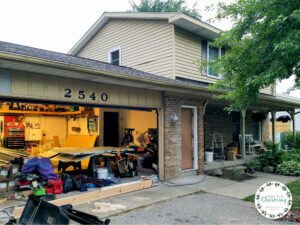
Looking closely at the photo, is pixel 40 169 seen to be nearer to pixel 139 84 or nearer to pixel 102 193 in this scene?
pixel 102 193

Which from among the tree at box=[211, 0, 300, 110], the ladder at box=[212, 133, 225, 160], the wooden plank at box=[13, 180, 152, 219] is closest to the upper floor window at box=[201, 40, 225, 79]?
the ladder at box=[212, 133, 225, 160]

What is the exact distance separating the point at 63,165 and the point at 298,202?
266 inches

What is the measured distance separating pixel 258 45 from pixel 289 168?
6.33 meters

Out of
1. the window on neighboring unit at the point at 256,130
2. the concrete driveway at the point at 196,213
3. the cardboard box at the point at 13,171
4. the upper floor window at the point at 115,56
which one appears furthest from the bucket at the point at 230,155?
the cardboard box at the point at 13,171

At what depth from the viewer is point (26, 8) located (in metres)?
23.9

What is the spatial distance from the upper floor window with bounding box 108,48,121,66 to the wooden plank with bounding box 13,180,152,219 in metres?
7.29

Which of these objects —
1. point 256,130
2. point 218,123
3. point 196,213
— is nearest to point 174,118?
point 196,213

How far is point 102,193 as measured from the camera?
6664mm

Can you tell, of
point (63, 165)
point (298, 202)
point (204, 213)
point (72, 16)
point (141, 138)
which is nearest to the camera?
point (204, 213)

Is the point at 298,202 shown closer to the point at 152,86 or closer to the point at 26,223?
the point at 152,86

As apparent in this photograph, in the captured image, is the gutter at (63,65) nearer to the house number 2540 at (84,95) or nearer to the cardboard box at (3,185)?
the house number 2540 at (84,95)

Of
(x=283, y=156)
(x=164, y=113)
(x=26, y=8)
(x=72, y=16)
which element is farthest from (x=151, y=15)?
(x=72, y=16)

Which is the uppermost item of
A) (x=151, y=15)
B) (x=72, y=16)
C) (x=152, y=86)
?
(x=72, y=16)

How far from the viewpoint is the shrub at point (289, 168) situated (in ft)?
33.3
